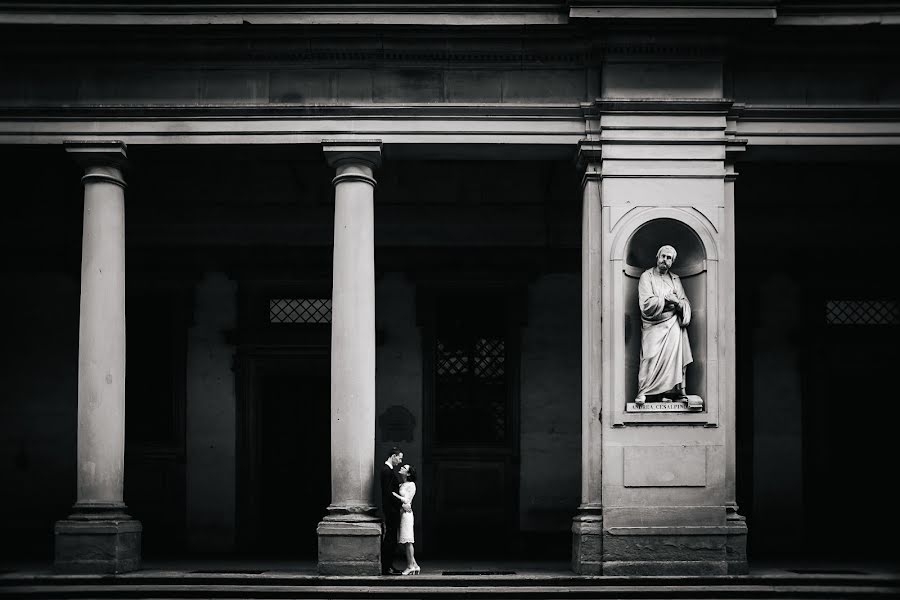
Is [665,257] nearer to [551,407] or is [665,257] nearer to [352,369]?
[352,369]

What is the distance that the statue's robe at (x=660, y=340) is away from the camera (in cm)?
1503

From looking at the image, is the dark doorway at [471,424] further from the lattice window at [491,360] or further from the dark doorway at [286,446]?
the dark doorway at [286,446]

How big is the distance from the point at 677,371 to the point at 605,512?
209 centimetres

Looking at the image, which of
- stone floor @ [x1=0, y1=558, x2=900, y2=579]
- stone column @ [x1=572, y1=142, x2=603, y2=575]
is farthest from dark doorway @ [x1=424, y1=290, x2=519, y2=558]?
stone column @ [x1=572, y1=142, x2=603, y2=575]

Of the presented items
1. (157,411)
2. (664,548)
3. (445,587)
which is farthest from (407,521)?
(157,411)

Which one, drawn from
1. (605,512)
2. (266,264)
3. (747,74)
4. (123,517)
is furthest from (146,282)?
(747,74)

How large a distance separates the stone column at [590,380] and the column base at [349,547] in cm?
270

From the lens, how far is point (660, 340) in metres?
15.1

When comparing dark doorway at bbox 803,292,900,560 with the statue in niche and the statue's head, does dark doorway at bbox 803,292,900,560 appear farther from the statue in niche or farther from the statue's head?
the statue's head

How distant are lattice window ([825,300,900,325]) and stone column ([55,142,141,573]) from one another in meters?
11.6

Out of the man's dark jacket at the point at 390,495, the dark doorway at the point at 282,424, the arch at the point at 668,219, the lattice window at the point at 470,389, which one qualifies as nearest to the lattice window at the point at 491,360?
the lattice window at the point at 470,389

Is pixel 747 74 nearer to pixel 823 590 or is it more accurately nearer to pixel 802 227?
pixel 802 227

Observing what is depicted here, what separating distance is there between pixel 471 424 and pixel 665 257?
559 centimetres

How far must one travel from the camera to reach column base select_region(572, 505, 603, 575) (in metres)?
14.8
